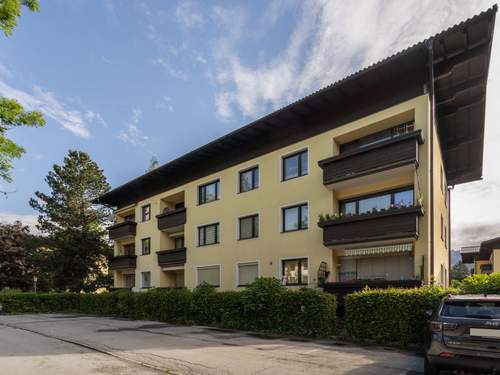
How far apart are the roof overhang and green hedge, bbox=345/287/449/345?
813 cm

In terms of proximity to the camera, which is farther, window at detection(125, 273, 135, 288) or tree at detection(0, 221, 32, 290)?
tree at detection(0, 221, 32, 290)

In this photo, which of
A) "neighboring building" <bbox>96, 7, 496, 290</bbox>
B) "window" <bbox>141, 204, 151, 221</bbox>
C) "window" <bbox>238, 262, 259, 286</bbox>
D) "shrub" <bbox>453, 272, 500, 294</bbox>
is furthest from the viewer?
"window" <bbox>141, 204, 151, 221</bbox>

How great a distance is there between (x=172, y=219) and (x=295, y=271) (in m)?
11.7

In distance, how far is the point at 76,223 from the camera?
39.7 meters

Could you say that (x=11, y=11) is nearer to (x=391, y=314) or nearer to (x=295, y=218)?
(x=391, y=314)

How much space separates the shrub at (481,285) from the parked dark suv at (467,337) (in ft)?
16.9

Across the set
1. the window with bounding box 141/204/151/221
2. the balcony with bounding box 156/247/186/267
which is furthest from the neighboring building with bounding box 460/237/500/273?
the window with bounding box 141/204/151/221

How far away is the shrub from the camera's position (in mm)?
11828

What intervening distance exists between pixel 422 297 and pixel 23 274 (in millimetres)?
43988

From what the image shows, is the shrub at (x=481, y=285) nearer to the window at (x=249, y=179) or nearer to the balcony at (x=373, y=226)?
the balcony at (x=373, y=226)

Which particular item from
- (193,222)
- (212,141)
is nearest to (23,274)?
(193,222)

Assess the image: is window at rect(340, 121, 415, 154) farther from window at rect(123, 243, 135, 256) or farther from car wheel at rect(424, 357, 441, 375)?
window at rect(123, 243, 135, 256)

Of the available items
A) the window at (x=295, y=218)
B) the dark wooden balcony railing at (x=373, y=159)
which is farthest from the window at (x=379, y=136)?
the window at (x=295, y=218)

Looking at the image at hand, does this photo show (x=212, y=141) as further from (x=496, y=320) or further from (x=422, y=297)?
(x=496, y=320)
